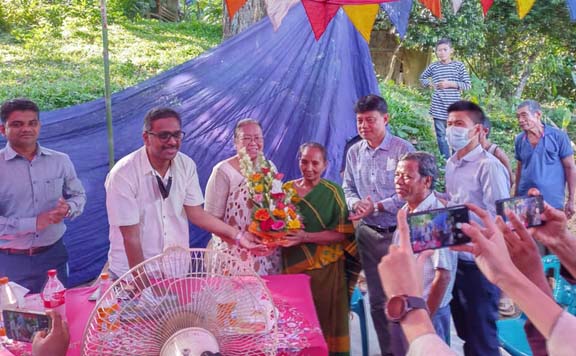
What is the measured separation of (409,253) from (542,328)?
32cm

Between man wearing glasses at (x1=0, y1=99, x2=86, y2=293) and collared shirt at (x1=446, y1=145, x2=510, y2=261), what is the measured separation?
2057 mm

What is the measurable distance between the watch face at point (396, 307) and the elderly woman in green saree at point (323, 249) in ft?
5.62

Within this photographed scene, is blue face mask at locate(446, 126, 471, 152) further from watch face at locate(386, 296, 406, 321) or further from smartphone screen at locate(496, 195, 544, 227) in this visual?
watch face at locate(386, 296, 406, 321)

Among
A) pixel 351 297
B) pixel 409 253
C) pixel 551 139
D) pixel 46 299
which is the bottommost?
pixel 351 297

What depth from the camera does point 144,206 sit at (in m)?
A: 2.62

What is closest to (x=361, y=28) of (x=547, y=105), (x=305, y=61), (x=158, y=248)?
(x=305, y=61)

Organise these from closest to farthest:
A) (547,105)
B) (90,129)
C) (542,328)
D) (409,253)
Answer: (542,328) → (409,253) → (90,129) → (547,105)

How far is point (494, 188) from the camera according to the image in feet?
→ 9.29

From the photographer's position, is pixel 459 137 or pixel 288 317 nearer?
pixel 288 317

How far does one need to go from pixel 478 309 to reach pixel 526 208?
1201 mm

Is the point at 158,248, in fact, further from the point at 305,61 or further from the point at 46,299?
the point at 305,61

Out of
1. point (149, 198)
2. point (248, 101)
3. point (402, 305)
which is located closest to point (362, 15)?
point (248, 101)

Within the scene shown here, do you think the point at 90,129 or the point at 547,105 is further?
the point at 547,105

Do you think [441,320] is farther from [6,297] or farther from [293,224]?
[6,297]
